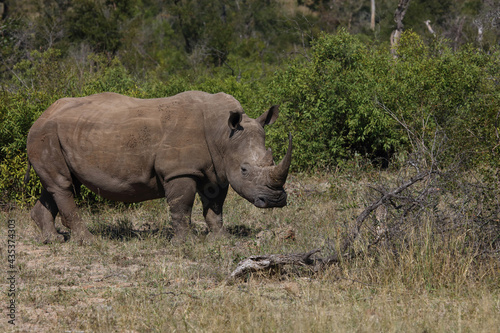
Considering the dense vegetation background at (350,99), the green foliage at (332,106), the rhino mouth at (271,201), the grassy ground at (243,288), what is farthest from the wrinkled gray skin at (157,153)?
the green foliage at (332,106)

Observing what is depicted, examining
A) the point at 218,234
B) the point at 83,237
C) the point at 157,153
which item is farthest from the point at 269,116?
the point at 83,237

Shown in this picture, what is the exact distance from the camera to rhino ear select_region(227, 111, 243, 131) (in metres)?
7.93

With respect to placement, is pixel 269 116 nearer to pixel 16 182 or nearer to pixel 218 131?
pixel 218 131

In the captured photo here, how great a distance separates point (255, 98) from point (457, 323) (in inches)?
405

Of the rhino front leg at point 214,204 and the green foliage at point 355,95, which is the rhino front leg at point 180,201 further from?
the green foliage at point 355,95

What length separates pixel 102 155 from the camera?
8.36 meters

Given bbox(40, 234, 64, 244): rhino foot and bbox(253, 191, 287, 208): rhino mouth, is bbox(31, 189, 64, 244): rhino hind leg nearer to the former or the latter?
bbox(40, 234, 64, 244): rhino foot

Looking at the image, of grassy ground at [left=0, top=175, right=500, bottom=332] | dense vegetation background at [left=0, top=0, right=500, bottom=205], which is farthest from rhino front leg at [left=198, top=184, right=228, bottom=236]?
dense vegetation background at [left=0, top=0, right=500, bottom=205]

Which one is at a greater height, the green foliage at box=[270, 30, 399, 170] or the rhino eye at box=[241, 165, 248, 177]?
the rhino eye at box=[241, 165, 248, 177]

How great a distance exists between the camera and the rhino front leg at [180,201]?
8.16 meters

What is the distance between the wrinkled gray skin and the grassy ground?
537 millimetres

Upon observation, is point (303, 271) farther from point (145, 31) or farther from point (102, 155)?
point (145, 31)

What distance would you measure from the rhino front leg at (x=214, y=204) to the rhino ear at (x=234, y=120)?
0.98 meters

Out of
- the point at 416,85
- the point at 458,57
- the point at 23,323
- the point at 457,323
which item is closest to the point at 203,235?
the point at 23,323
